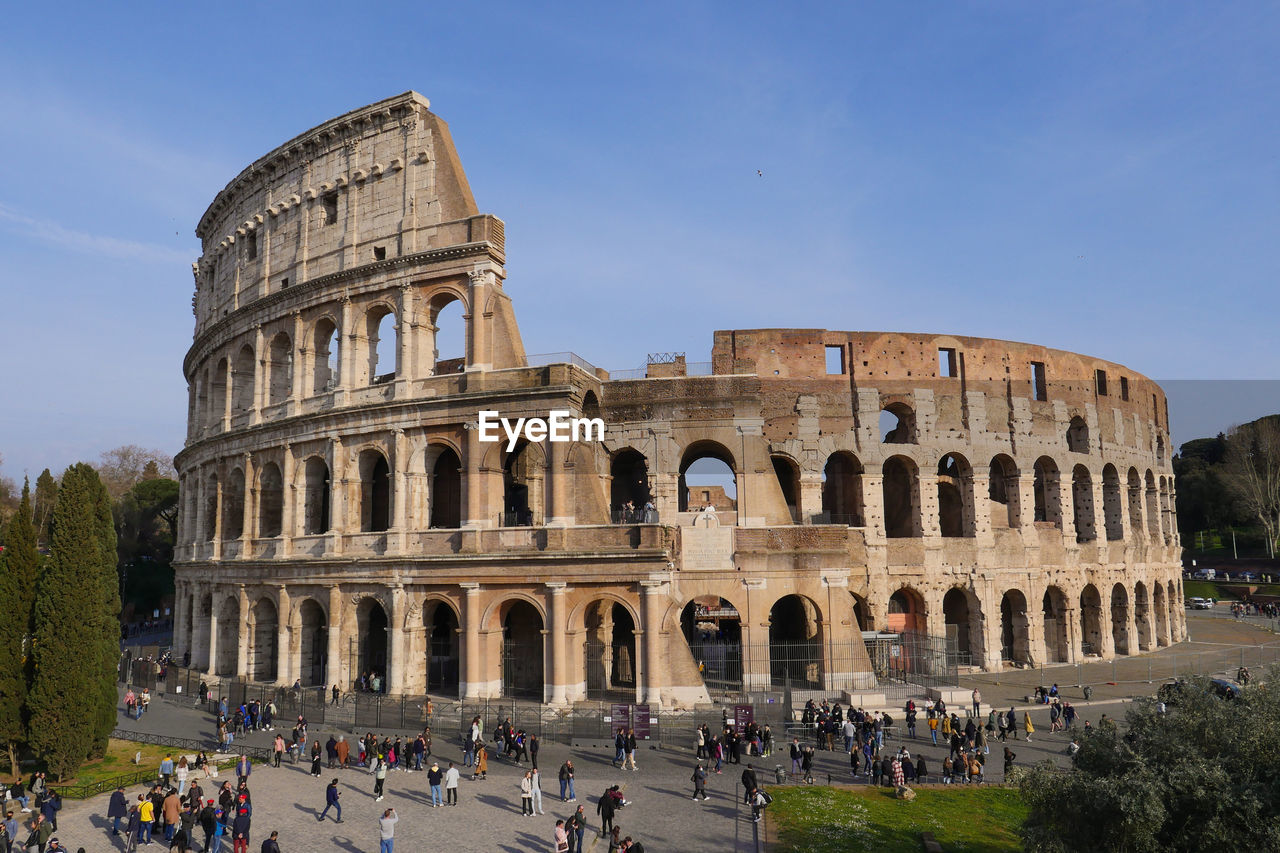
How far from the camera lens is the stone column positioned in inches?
957

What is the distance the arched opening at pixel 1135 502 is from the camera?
4069cm

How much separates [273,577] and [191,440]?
1165 centimetres

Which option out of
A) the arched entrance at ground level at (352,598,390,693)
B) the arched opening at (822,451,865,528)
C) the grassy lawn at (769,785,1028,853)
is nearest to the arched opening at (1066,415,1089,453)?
the arched opening at (822,451,865,528)

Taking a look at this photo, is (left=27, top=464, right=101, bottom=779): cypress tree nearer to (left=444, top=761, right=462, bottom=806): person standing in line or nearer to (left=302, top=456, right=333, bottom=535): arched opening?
(left=302, top=456, right=333, bottom=535): arched opening

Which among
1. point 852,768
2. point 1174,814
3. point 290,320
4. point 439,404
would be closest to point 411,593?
point 439,404

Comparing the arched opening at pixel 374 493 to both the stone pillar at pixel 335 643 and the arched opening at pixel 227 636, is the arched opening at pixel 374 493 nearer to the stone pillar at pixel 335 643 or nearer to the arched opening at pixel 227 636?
the stone pillar at pixel 335 643

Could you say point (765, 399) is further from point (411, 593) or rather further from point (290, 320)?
point (290, 320)

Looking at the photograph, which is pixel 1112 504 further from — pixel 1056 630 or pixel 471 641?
pixel 471 641

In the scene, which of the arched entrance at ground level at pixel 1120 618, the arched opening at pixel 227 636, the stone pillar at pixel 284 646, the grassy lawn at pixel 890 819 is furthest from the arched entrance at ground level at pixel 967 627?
the arched opening at pixel 227 636

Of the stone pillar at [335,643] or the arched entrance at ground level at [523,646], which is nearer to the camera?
the arched entrance at ground level at [523,646]

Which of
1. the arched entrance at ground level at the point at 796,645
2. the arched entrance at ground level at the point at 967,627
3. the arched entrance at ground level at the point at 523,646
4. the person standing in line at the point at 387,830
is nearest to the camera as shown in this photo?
the person standing in line at the point at 387,830

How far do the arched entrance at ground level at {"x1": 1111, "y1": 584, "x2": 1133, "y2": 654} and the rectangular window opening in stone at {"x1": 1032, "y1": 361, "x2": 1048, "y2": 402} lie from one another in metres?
9.82

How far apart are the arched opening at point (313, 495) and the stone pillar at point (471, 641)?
7.19 metres

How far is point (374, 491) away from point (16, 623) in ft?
40.1
